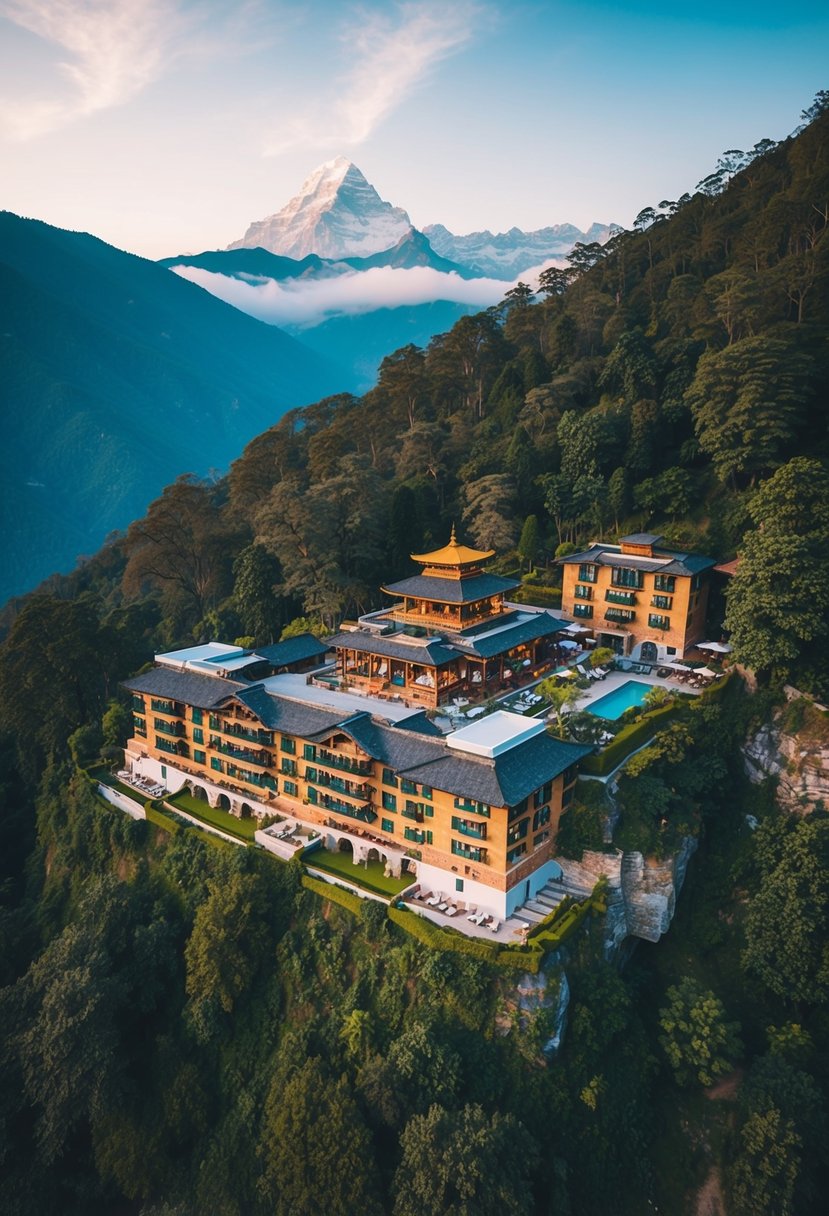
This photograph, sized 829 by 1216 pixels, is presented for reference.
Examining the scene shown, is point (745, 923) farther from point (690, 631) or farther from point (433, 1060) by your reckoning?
point (690, 631)

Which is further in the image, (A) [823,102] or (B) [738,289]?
(A) [823,102]

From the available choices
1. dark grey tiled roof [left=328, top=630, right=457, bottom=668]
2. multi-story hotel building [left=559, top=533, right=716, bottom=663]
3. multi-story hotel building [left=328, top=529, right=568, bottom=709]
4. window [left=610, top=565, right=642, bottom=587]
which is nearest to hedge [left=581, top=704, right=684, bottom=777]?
multi-story hotel building [left=559, top=533, right=716, bottom=663]

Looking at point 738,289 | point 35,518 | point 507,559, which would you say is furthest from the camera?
point 35,518

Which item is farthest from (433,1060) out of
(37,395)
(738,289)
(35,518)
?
(37,395)

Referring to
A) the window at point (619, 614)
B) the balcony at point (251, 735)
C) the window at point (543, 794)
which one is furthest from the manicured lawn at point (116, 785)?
the window at point (619, 614)

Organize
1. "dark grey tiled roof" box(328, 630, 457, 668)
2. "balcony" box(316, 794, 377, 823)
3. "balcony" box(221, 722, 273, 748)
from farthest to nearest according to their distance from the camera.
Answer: "dark grey tiled roof" box(328, 630, 457, 668) < "balcony" box(221, 722, 273, 748) < "balcony" box(316, 794, 377, 823)

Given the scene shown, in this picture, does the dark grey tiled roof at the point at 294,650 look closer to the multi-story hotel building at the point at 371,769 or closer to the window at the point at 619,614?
the multi-story hotel building at the point at 371,769

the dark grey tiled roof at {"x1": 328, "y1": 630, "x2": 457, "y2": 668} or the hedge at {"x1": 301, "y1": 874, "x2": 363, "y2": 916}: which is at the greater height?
the dark grey tiled roof at {"x1": 328, "y1": 630, "x2": 457, "y2": 668}

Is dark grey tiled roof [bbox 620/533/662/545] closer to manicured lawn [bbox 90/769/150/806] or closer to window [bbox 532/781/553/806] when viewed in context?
window [bbox 532/781/553/806]
